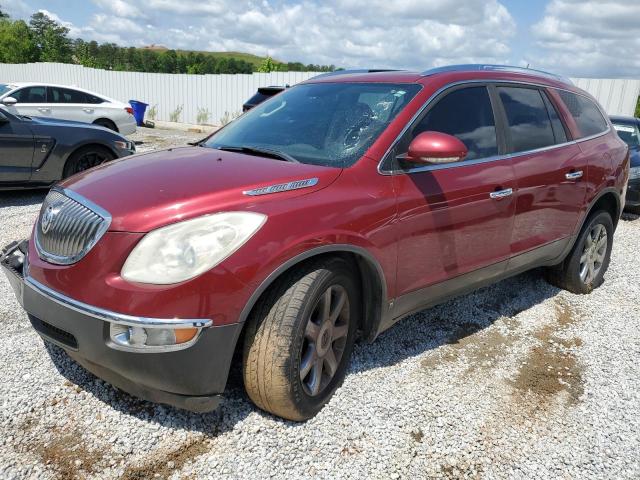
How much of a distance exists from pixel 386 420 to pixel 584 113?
3310 mm

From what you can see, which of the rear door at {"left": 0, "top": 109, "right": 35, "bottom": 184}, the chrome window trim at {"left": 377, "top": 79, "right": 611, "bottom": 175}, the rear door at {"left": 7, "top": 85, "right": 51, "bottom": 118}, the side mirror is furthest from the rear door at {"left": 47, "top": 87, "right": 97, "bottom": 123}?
the side mirror

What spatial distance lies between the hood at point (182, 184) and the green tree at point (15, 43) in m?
64.5

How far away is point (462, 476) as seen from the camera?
240 cm

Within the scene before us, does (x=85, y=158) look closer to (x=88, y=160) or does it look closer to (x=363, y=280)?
(x=88, y=160)

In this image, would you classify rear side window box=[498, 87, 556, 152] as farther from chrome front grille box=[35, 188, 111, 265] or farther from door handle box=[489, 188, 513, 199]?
chrome front grille box=[35, 188, 111, 265]

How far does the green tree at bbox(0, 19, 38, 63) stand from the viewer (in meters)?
55.6

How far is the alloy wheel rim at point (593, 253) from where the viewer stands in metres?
4.69

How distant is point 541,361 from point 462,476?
144 centimetres

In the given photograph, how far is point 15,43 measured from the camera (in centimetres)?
5581

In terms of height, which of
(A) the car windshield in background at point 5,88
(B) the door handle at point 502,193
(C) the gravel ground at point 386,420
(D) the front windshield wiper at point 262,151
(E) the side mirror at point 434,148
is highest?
(A) the car windshield in background at point 5,88

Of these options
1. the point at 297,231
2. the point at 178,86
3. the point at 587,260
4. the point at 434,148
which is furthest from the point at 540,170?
the point at 178,86

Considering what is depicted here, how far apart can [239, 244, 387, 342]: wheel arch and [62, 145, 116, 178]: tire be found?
5.51m

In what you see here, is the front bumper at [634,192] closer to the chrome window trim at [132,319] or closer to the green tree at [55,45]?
the chrome window trim at [132,319]

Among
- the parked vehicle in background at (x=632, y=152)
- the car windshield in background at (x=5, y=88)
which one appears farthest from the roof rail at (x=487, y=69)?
the car windshield in background at (x=5, y=88)
